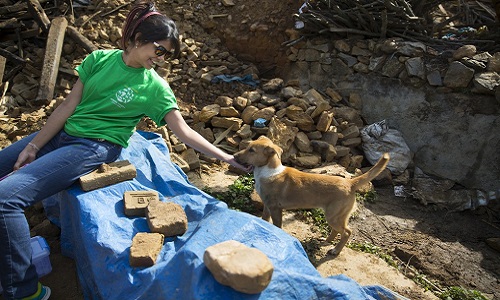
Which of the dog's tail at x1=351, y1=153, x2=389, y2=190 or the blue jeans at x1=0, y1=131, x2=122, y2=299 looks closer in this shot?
the blue jeans at x1=0, y1=131, x2=122, y2=299

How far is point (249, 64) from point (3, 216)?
19.2 feet

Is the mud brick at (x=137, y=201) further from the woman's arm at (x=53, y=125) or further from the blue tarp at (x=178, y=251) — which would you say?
the woman's arm at (x=53, y=125)

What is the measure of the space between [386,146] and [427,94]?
126 cm

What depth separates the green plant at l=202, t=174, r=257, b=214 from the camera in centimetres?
484

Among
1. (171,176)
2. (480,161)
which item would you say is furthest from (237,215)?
(480,161)

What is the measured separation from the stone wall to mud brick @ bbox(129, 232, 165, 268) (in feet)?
16.4

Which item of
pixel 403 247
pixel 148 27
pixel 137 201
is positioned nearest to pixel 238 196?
pixel 137 201

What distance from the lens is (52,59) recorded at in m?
6.01

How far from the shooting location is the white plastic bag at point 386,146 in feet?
20.6

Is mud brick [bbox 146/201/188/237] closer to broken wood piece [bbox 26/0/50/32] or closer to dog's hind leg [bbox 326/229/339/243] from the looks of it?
dog's hind leg [bbox 326/229/339/243]

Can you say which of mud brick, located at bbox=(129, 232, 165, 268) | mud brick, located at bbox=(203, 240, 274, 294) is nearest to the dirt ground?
mud brick, located at bbox=(129, 232, 165, 268)

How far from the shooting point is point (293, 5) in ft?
25.7

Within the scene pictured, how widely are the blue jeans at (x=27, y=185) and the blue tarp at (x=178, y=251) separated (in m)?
0.24

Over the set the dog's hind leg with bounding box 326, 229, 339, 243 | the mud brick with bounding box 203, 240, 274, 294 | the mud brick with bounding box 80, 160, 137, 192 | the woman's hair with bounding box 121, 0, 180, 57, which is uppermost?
the woman's hair with bounding box 121, 0, 180, 57
